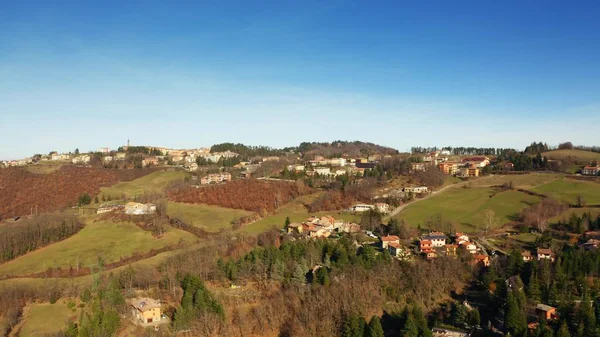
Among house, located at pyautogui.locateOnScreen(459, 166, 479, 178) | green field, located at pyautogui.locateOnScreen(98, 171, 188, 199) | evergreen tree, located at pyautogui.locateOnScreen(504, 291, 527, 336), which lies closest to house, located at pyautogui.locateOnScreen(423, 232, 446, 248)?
evergreen tree, located at pyautogui.locateOnScreen(504, 291, 527, 336)

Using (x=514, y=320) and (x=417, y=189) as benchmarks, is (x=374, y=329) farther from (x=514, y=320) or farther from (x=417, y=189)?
(x=417, y=189)

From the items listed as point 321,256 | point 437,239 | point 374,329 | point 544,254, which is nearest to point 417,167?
point 437,239

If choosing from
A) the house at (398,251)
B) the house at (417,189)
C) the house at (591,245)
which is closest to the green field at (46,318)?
the house at (398,251)

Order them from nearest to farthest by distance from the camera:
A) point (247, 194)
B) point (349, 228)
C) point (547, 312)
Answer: point (547, 312) → point (349, 228) → point (247, 194)

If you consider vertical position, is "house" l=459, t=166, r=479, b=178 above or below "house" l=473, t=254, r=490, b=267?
above

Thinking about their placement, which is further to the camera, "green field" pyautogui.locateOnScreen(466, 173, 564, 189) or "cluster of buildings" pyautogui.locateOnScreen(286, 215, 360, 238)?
"green field" pyautogui.locateOnScreen(466, 173, 564, 189)

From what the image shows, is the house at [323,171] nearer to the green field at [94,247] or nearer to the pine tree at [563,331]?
the green field at [94,247]

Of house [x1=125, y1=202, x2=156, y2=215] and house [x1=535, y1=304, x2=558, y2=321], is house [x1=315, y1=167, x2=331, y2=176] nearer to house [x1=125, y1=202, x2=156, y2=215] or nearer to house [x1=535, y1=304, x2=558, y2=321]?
house [x1=125, y1=202, x2=156, y2=215]
